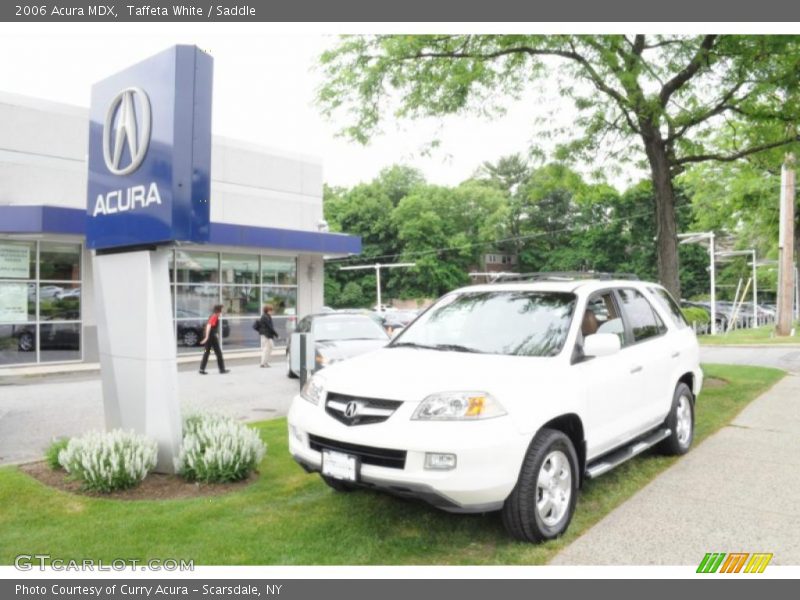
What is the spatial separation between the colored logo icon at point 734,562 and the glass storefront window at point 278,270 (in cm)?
1910

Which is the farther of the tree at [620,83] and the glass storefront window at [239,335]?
the glass storefront window at [239,335]

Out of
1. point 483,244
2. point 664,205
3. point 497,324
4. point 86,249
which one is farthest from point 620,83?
point 483,244

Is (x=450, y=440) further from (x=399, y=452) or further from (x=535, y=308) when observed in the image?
(x=535, y=308)

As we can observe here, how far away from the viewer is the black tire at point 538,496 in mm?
3934

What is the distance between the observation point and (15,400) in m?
10.9

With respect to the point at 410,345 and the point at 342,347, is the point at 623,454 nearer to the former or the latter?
the point at 410,345

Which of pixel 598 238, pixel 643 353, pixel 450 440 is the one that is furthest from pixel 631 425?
pixel 598 238

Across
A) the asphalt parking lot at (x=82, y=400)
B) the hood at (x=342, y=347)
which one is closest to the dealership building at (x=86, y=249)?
the asphalt parking lot at (x=82, y=400)

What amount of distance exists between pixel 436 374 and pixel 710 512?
7.81ft

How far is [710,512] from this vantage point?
15.4 ft

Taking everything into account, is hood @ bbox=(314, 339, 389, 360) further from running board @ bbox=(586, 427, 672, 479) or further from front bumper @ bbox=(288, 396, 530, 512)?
front bumper @ bbox=(288, 396, 530, 512)

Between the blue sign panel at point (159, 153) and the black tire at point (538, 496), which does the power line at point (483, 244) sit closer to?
the blue sign panel at point (159, 153)

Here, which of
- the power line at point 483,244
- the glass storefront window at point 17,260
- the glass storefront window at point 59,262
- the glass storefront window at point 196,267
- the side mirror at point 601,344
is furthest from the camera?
the power line at point 483,244

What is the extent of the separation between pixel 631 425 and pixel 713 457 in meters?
1.65
